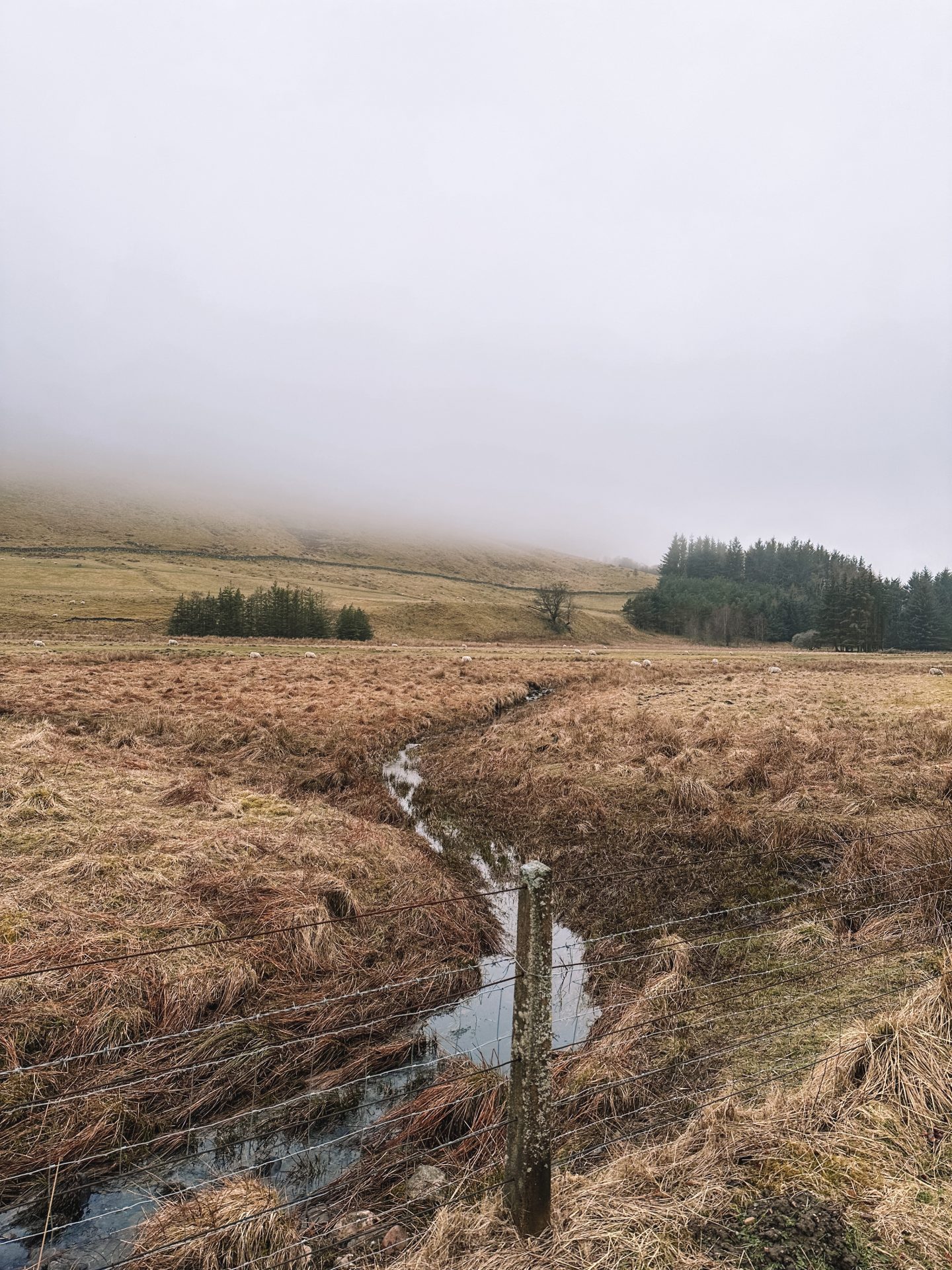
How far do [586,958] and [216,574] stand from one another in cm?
12190

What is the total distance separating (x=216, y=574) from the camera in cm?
11862

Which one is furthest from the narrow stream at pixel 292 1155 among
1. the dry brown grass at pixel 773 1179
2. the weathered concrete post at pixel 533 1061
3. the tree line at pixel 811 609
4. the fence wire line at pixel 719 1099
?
the tree line at pixel 811 609

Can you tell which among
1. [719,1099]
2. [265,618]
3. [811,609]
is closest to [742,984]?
[719,1099]

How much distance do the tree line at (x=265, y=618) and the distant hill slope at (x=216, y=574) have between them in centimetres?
415

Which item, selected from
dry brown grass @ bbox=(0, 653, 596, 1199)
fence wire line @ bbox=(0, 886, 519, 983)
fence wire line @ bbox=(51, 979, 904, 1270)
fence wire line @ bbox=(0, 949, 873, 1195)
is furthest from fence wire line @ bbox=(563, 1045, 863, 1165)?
dry brown grass @ bbox=(0, 653, 596, 1199)

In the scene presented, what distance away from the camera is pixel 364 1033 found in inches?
283

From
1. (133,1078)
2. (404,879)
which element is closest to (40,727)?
(404,879)

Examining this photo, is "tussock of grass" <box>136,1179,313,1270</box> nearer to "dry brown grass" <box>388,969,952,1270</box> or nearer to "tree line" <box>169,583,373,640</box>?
"dry brown grass" <box>388,969,952,1270</box>

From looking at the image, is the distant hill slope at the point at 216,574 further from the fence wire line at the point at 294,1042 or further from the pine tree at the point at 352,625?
the fence wire line at the point at 294,1042

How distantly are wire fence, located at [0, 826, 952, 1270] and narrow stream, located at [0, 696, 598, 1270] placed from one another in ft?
0.07

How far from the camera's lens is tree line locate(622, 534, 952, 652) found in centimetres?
9456

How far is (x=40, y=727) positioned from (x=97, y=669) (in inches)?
590

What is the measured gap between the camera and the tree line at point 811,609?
9456cm

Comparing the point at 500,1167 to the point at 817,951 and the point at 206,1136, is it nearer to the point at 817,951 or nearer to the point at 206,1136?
the point at 206,1136
